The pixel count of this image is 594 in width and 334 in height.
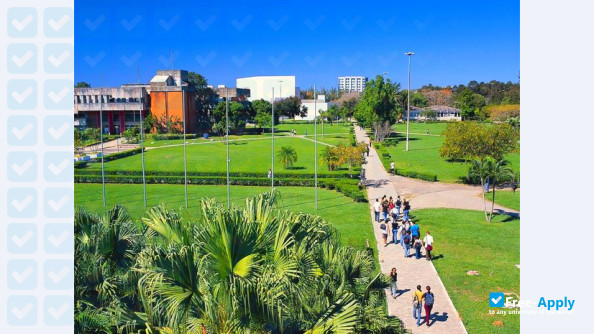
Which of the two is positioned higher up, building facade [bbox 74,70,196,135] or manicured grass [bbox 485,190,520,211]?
building facade [bbox 74,70,196,135]

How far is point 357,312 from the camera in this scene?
553 cm

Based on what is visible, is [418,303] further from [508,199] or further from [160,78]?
[160,78]

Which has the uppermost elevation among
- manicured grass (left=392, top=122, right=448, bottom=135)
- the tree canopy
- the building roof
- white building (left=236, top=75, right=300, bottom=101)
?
white building (left=236, top=75, right=300, bottom=101)

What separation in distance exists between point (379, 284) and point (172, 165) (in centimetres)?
2954

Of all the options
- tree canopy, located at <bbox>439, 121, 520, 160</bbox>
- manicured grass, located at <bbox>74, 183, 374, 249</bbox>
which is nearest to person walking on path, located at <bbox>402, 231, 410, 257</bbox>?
manicured grass, located at <bbox>74, 183, 374, 249</bbox>

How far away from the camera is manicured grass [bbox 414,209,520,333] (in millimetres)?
10969

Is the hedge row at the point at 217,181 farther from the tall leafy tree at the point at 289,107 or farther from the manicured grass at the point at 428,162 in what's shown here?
the tall leafy tree at the point at 289,107

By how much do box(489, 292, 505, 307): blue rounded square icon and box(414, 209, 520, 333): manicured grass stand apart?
0.44 feet

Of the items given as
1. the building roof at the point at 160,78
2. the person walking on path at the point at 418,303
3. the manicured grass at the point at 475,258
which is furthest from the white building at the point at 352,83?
the person walking on path at the point at 418,303

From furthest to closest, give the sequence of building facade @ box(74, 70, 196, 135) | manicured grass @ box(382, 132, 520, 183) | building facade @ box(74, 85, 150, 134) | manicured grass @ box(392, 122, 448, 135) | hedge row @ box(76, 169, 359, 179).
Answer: manicured grass @ box(392, 122, 448, 135), building facade @ box(74, 85, 150, 134), building facade @ box(74, 70, 196, 135), manicured grass @ box(382, 132, 520, 183), hedge row @ box(76, 169, 359, 179)

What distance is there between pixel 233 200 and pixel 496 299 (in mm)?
14281

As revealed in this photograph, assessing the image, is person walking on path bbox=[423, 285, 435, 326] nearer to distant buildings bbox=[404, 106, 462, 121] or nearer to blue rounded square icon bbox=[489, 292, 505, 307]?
blue rounded square icon bbox=[489, 292, 505, 307]

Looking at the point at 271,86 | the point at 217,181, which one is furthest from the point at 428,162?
the point at 271,86

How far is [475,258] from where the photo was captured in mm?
14820
